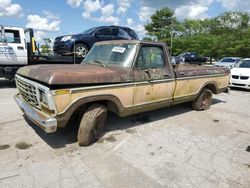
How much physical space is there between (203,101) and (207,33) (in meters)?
46.9

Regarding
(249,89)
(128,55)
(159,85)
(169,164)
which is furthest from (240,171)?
(249,89)

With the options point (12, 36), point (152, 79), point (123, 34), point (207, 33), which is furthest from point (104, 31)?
point (207, 33)

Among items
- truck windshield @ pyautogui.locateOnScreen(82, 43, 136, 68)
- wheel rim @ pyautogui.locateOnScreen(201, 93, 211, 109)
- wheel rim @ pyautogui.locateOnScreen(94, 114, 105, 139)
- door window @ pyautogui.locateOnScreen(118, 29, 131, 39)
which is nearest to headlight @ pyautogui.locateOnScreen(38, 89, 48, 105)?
wheel rim @ pyautogui.locateOnScreen(94, 114, 105, 139)

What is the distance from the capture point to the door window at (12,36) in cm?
878

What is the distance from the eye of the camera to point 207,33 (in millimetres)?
49094

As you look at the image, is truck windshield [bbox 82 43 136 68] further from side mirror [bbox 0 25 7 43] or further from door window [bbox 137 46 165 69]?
side mirror [bbox 0 25 7 43]

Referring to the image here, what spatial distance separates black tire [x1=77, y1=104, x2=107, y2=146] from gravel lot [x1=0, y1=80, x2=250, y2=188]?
15 cm

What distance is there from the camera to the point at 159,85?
4922 millimetres

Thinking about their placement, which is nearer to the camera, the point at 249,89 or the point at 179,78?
the point at 179,78

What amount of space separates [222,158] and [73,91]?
2.65 m

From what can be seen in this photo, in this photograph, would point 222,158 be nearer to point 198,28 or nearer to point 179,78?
point 179,78

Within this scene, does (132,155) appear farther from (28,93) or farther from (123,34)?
(123,34)

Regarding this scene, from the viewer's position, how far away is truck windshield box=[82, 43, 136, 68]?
14.9 feet

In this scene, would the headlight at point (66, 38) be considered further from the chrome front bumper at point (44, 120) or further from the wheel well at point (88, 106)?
the chrome front bumper at point (44, 120)
